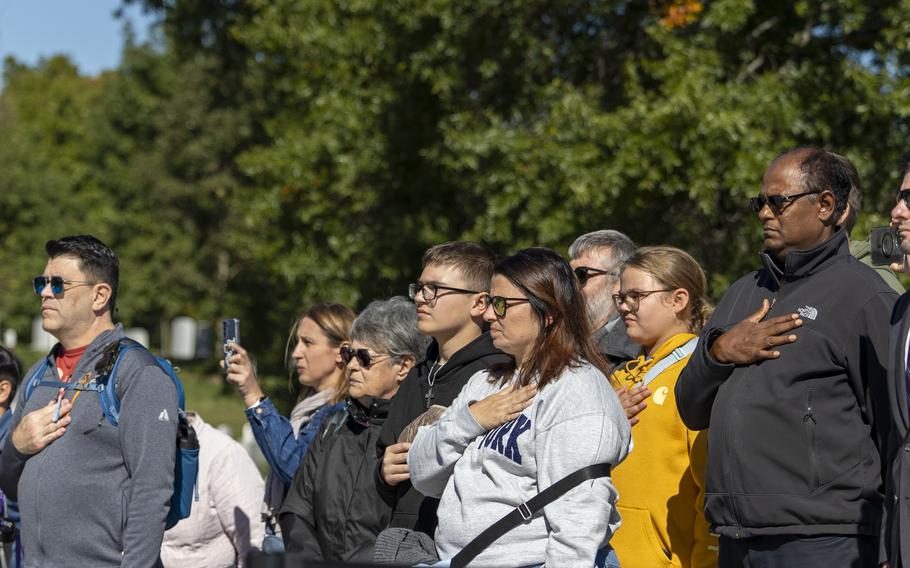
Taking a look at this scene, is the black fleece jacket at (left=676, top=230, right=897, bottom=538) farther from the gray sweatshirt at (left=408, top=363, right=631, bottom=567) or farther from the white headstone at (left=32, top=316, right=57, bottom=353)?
the white headstone at (left=32, top=316, right=57, bottom=353)

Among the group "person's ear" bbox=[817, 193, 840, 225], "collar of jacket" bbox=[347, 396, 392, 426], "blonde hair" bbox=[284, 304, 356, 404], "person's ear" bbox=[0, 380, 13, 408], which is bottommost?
"person's ear" bbox=[0, 380, 13, 408]

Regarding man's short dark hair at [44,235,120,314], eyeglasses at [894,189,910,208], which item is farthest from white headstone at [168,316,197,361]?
eyeglasses at [894,189,910,208]

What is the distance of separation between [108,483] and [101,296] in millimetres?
835

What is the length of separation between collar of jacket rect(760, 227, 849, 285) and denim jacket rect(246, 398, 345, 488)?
2.24m

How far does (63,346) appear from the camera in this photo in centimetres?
506

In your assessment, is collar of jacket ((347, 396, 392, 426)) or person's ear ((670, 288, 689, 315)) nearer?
person's ear ((670, 288, 689, 315))

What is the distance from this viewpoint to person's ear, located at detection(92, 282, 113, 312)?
16.5ft

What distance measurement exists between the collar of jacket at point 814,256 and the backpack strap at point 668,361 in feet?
2.51

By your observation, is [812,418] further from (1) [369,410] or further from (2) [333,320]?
(2) [333,320]

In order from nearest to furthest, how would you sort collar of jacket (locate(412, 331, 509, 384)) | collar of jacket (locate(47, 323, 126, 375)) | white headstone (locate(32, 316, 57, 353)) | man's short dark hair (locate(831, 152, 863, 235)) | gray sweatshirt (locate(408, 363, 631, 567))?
gray sweatshirt (locate(408, 363, 631, 567))
man's short dark hair (locate(831, 152, 863, 235))
collar of jacket (locate(412, 331, 509, 384))
collar of jacket (locate(47, 323, 126, 375))
white headstone (locate(32, 316, 57, 353))

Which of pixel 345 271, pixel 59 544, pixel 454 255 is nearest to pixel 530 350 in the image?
pixel 454 255

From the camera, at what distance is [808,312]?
385 cm

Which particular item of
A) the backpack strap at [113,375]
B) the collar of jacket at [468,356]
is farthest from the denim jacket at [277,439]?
the collar of jacket at [468,356]

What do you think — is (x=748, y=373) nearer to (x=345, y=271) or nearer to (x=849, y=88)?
(x=849, y=88)
